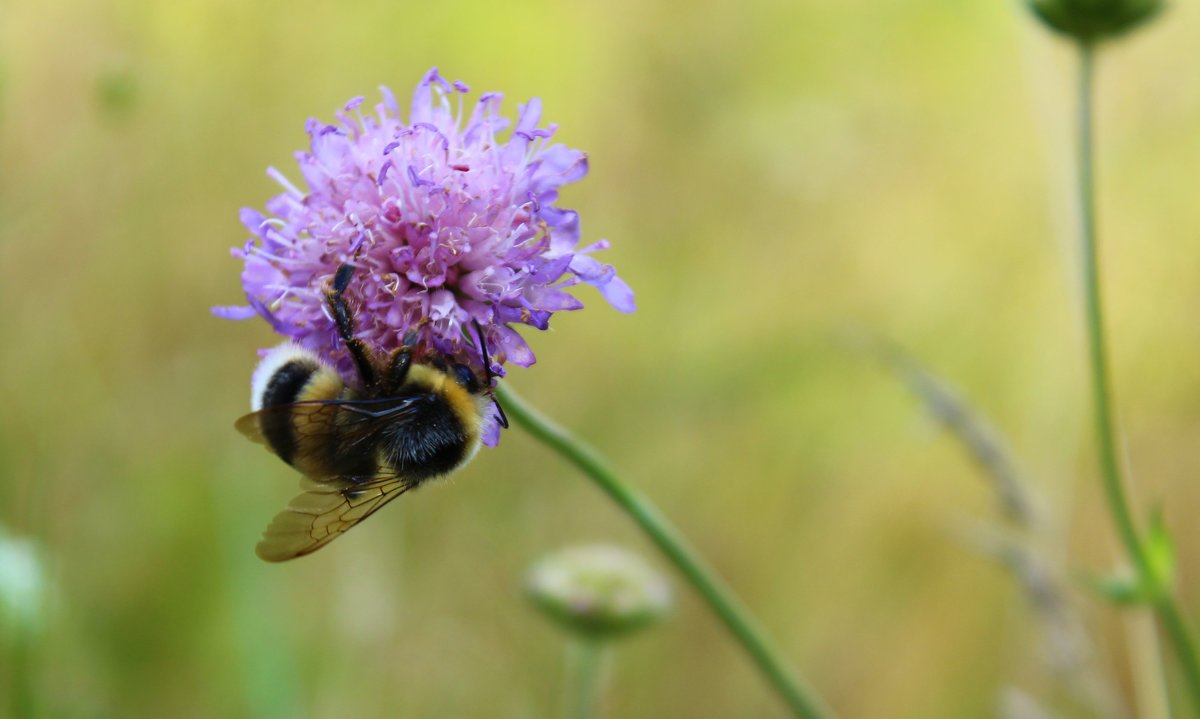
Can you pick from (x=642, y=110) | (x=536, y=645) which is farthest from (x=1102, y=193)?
(x=536, y=645)

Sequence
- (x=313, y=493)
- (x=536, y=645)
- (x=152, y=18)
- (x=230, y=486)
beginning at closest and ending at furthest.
Result: (x=313, y=493)
(x=230, y=486)
(x=536, y=645)
(x=152, y=18)

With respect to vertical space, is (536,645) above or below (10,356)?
below

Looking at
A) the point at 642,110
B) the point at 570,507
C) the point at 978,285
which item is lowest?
the point at 570,507

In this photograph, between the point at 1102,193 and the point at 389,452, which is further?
the point at 1102,193

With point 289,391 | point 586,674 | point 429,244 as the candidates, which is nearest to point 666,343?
point 586,674

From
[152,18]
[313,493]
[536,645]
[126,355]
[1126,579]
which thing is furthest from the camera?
[152,18]

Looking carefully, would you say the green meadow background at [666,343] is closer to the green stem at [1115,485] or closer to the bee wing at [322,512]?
the green stem at [1115,485]

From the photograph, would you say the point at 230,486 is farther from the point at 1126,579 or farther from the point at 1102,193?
the point at 1102,193

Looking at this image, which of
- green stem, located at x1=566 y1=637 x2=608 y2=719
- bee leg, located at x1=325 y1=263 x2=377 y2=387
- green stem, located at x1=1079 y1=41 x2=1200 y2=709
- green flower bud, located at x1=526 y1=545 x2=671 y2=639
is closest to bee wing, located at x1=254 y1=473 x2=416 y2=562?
bee leg, located at x1=325 y1=263 x2=377 y2=387
